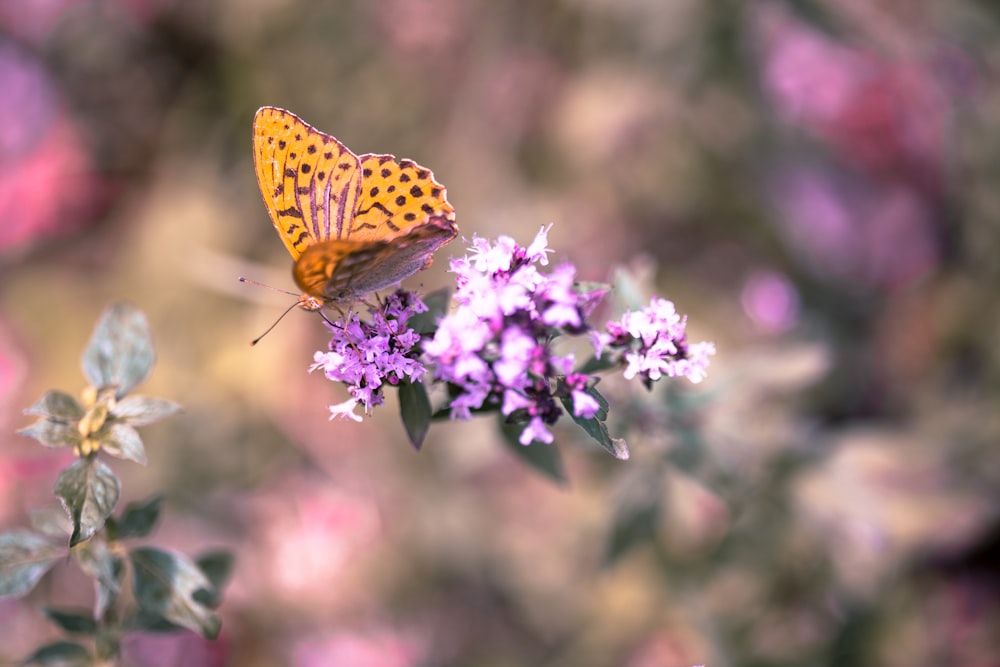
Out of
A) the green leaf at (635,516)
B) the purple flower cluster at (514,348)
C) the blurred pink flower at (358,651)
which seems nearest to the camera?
the purple flower cluster at (514,348)

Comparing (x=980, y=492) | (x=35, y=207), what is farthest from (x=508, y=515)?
(x=35, y=207)

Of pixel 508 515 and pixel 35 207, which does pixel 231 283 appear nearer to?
pixel 35 207

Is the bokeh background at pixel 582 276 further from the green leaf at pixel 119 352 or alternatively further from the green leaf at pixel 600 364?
the green leaf at pixel 119 352

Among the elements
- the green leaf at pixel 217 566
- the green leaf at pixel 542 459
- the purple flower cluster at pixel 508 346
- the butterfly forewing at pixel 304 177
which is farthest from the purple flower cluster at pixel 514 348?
the green leaf at pixel 217 566

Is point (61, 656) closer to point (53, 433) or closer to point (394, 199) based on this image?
point (53, 433)

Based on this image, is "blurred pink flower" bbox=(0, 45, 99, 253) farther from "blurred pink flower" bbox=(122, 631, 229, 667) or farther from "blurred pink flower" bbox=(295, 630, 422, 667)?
"blurred pink flower" bbox=(295, 630, 422, 667)

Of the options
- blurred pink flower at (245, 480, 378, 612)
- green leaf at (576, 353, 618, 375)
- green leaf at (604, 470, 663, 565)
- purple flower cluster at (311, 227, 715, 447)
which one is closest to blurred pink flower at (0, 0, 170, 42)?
blurred pink flower at (245, 480, 378, 612)
